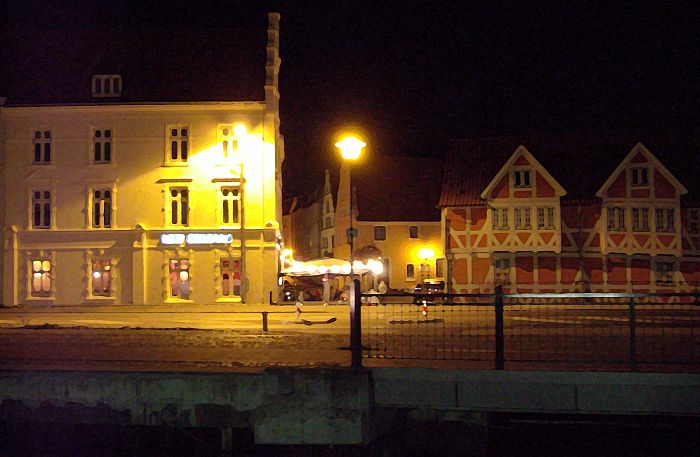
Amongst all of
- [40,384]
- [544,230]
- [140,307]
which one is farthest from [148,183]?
[40,384]

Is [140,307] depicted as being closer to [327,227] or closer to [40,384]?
[40,384]

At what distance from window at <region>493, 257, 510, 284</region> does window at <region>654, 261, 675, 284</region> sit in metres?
9.02

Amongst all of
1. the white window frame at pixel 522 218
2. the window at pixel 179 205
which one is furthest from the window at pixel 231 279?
the white window frame at pixel 522 218

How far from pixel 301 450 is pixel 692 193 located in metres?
45.1

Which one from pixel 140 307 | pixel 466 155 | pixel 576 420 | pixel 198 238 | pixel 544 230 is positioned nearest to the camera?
pixel 576 420

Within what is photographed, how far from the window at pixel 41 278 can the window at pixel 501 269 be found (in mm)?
26186

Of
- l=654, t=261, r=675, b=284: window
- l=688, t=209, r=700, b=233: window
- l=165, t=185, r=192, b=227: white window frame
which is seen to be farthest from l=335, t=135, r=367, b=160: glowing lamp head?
l=688, t=209, r=700, b=233: window

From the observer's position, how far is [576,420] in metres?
14.7

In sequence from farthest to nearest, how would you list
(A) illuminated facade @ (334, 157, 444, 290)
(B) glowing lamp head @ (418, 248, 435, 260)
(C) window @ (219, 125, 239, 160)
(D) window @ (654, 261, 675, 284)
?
(A) illuminated facade @ (334, 157, 444, 290), (B) glowing lamp head @ (418, 248, 435, 260), (D) window @ (654, 261, 675, 284), (C) window @ (219, 125, 239, 160)

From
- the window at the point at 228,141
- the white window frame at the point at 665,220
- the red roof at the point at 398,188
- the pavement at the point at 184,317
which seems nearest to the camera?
the pavement at the point at 184,317

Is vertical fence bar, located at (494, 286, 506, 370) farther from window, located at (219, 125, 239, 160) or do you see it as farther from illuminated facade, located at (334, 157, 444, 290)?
illuminated facade, located at (334, 157, 444, 290)

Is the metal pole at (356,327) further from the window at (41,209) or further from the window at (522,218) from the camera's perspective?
the window at (522,218)

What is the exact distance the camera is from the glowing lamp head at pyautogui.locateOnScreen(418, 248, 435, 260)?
63.5 metres

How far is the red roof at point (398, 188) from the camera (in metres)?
64.4
